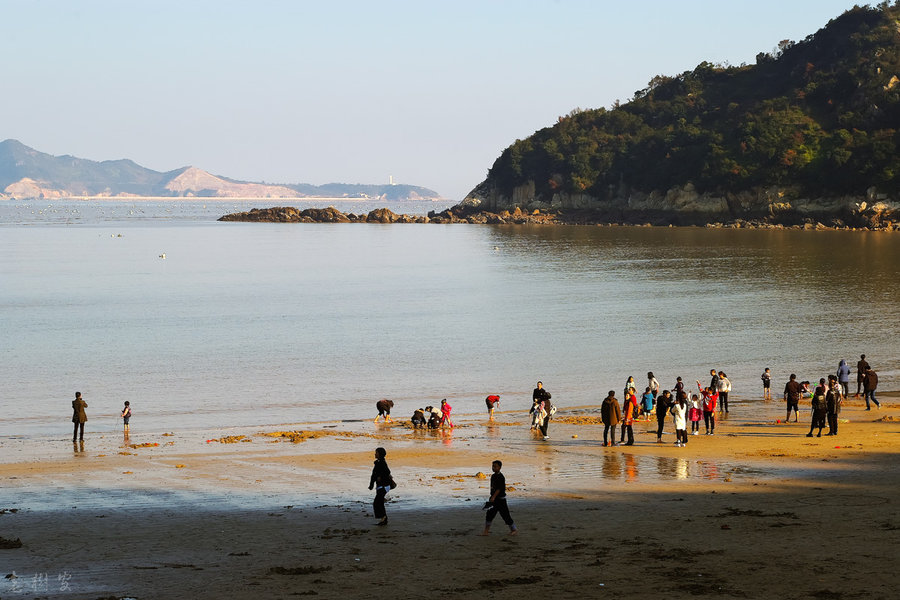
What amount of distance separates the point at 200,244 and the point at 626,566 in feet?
442

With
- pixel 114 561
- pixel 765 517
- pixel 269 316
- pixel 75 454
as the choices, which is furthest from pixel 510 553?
pixel 269 316

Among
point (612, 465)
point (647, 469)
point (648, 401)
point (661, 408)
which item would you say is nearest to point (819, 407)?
point (661, 408)

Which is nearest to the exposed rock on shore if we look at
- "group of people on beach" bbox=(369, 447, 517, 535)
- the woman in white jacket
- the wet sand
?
the woman in white jacket

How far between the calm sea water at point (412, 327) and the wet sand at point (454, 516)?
20.0 ft

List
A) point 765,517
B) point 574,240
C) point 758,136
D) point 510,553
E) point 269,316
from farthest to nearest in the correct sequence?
point 758,136 → point 574,240 → point 269,316 → point 765,517 → point 510,553

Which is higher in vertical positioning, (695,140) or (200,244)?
(695,140)

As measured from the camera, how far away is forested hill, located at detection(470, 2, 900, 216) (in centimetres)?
15275

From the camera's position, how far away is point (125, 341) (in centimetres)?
5012

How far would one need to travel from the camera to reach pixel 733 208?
164875 mm

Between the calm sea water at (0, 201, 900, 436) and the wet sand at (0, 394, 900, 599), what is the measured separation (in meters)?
6.10

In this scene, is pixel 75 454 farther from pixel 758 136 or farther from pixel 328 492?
pixel 758 136

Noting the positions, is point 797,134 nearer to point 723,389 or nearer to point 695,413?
point 723,389

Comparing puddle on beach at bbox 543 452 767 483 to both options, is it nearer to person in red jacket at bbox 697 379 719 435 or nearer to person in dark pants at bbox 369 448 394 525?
person in red jacket at bbox 697 379 719 435

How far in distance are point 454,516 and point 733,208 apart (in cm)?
15532
